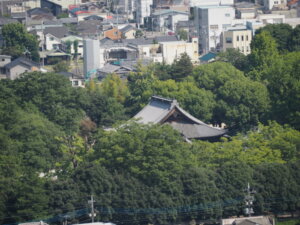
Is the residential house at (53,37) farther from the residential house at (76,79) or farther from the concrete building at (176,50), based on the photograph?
the residential house at (76,79)

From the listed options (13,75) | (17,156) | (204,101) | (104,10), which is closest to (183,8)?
(104,10)

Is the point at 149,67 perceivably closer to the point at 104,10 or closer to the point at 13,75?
the point at 13,75

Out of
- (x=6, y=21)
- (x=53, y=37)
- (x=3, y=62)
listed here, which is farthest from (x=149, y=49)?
(x=6, y=21)

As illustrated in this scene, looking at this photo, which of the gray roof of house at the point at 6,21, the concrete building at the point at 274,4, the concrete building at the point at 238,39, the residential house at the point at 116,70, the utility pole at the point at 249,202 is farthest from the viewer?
the concrete building at the point at 274,4

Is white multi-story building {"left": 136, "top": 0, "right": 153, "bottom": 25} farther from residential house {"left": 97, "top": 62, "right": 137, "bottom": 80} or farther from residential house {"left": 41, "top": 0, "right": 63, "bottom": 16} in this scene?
residential house {"left": 97, "top": 62, "right": 137, "bottom": 80}

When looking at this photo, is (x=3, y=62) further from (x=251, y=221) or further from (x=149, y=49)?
(x=251, y=221)

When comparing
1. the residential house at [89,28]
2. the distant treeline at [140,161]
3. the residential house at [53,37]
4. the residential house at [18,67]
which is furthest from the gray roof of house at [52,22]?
the distant treeline at [140,161]
